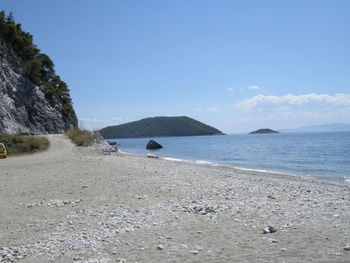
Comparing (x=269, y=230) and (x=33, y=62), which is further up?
(x=33, y=62)

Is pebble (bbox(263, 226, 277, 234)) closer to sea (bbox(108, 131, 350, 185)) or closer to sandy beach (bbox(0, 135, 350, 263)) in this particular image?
sandy beach (bbox(0, 135, 350, 263))

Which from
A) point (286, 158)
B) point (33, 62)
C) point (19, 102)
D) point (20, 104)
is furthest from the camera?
point (33, 62)

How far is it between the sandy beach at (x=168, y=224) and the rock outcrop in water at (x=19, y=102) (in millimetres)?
33145

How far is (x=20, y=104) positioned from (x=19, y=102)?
0.35 m

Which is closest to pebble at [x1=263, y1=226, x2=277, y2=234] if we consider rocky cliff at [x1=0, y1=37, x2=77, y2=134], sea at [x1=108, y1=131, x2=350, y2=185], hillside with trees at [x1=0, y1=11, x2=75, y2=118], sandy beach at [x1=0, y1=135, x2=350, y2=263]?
sandy beach at [x1=0, y1=135, x2=350, y2=263]

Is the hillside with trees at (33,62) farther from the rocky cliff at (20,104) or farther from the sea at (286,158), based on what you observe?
the sea at (286,158)

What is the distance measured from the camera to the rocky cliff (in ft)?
132

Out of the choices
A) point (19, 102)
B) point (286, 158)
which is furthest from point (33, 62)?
point (286, 158)

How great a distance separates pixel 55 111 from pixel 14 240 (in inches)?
2318

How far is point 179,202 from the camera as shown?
30.4ft

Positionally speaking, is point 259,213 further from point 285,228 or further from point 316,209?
point 316,209

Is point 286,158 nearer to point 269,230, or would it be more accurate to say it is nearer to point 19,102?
point 269,230

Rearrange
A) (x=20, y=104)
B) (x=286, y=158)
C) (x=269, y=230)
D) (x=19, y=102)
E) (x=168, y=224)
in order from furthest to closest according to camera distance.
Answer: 1. (x=20, y=104)
2. (x=19, y=102)
3. (x=286, y=158)
4. (x=168, y=224)
5. (x=269, y=230)

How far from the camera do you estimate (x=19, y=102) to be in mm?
46125
